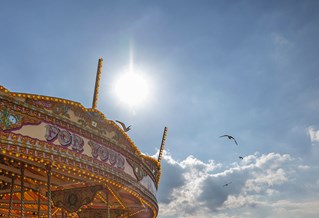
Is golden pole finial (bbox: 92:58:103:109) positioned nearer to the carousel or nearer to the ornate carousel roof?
the carousel

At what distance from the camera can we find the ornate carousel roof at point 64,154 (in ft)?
31.3

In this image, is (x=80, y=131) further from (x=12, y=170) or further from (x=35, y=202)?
(x=35, y=202)

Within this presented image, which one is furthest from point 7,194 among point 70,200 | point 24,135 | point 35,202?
point 24,135

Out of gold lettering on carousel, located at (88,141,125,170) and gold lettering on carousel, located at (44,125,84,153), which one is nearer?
gold lettering on carousel, located at (44,125,84,153)

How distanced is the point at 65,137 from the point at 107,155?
2.16 meters

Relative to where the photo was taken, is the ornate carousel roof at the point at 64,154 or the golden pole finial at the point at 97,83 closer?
the ornate carousel roof at the point at 64,154

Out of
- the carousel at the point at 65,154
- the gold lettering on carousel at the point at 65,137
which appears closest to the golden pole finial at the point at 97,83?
the carousel at the point at 65,154

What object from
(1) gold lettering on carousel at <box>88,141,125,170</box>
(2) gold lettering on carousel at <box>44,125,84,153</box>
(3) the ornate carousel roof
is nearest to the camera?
(3) the ornate carousel roof

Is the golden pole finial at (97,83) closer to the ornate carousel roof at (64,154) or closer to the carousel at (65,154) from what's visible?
the carousel at (65,154)

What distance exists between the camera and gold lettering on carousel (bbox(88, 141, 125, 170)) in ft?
39.3

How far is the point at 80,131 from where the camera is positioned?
1156 centimetres

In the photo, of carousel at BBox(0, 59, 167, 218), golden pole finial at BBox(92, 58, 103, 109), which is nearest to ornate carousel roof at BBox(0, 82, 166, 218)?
carousel at BBox(0, 59, 167, 218)

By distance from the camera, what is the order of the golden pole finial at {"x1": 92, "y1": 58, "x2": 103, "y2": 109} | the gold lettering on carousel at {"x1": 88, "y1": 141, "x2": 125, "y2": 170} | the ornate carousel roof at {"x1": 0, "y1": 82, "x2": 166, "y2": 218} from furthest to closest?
the golden pole finial at {"x1": 92, "y1": 58, "x2": 103, "y2": 109} < the gold lettering on carousel at {"x1": 88, "y1": 141, "x2": 125, "y2": 170} < the ornate carousel roof at {"x1": 0, "y1": 82, "x2": 166, "y2": 218}

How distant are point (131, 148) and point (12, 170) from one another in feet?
15.8
